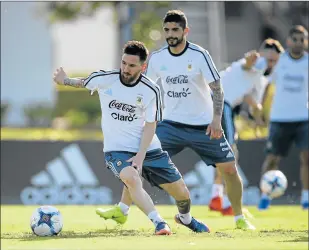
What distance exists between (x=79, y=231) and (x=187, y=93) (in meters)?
1.91

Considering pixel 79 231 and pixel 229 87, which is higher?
pixel 229 87

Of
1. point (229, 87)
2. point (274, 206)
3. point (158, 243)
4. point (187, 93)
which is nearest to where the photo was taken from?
point (158, 243)

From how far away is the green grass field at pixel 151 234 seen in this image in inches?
363

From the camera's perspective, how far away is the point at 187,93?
11.5m

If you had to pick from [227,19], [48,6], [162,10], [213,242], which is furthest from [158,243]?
[227,19]

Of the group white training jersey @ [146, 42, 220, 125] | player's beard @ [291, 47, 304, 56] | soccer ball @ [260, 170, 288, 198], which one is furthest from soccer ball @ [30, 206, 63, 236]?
player's beard @ [291, 47, 304, 56]

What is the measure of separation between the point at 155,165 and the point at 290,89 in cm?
538

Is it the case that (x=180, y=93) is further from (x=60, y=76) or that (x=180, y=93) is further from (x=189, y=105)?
(x=60, y=76)

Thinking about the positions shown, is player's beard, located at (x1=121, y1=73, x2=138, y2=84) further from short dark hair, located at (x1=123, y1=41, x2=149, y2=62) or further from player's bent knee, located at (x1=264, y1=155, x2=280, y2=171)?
player's bent knee, located at (x1=264, y1=155, x2=280, y2=171)

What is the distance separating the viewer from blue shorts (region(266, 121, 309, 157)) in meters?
15.4

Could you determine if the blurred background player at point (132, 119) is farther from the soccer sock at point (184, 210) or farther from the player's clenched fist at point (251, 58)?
the player's clenched fist at point (251, 58)

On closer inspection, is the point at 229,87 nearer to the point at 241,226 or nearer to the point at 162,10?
the point at 241,226

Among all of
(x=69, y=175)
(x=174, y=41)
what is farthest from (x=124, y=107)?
(x=69, y=175)

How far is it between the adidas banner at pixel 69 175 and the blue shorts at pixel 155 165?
5826 mm
